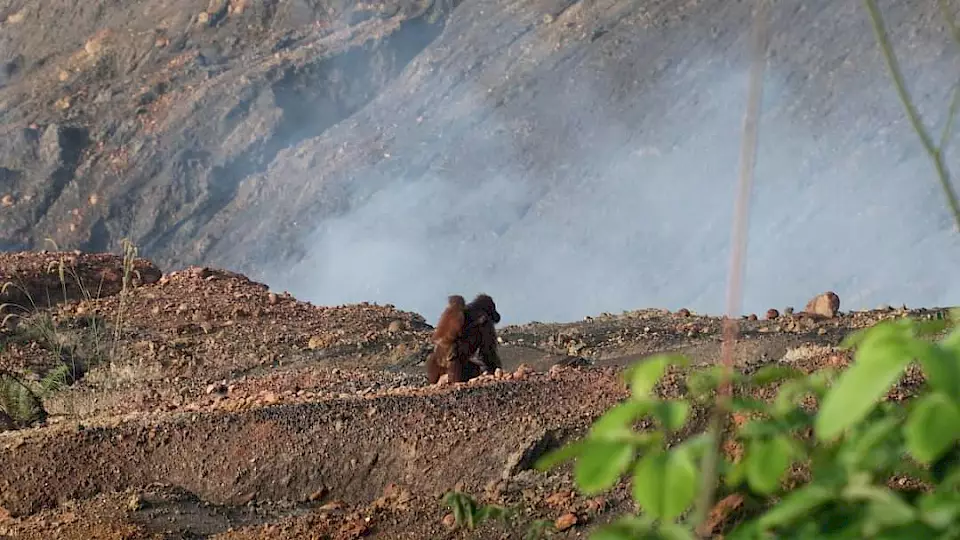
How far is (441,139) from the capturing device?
125 ft

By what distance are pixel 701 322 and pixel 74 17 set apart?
34.1 m

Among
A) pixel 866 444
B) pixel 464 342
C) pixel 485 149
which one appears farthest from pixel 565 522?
pixel 485 149

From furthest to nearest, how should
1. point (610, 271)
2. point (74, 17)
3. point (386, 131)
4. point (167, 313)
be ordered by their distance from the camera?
1. point (74, 17)
2. point (386, 131)
3. point (610, 271)
4. point (167, 313)

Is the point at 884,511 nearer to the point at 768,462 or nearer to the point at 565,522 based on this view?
the point at 768,462

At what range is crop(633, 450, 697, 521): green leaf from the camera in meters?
1.78

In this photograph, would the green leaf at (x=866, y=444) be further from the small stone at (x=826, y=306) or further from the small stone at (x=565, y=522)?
the small stone at (x=826, y=306)

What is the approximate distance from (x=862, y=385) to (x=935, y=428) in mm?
96

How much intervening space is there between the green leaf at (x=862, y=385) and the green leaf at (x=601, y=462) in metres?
0.27

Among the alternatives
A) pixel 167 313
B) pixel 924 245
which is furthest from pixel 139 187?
pixel 167 313

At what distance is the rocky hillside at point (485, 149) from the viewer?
33000 millimetres

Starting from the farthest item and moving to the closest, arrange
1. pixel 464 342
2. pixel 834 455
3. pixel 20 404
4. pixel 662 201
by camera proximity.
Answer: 1. pixel 662 201
2. pixel 464 342
3. pixel 20 404
4. pixel 834 455

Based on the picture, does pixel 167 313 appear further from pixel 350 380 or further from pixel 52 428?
pixel 52 428

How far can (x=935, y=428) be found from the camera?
1689mm

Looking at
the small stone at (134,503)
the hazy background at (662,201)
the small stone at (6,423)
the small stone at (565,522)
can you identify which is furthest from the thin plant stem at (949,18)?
the hazy background at (662,201)
